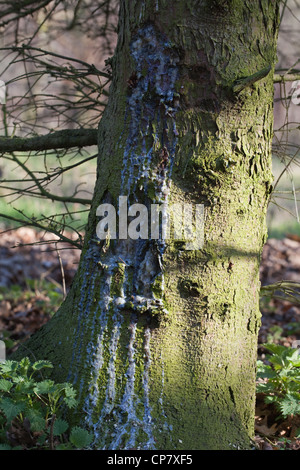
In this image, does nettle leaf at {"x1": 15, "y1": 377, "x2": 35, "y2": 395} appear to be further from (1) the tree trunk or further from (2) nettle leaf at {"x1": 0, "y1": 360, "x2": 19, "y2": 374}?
(1) the tree trunk

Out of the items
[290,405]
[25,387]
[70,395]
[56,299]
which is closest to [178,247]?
[70,395]

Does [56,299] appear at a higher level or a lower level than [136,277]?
lower

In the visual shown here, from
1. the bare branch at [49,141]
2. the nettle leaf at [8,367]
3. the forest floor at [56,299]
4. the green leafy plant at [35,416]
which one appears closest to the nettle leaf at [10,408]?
the green leafy plant at [35,416]

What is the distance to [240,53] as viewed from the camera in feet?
6.07

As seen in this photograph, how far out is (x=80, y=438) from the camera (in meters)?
1.67

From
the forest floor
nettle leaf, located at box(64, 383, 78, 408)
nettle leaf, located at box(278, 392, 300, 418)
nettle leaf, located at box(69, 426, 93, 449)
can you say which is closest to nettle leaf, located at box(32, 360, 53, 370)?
nettle leaf, located at box(64, 383, 78, 408)

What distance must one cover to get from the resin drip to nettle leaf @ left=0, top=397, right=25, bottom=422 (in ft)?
0.87

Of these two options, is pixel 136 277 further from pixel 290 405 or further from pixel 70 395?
pixel 290 405

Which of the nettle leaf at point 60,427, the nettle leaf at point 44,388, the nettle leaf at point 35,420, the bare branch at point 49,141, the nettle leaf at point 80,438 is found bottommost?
the nettle leaf at point 80,438

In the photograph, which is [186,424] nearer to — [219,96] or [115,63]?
[219,96]

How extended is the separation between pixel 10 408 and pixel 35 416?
0.10 metres

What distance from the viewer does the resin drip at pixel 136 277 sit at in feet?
5.91

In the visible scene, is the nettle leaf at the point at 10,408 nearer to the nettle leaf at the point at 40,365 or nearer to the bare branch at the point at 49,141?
the nettle leaf at the point at 40,365

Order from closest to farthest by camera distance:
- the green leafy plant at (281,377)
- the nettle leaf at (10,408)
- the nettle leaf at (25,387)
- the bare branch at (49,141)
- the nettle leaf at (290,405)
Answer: the nettle leaf at (10,408)
the nettle leaf at (25,387)
the nettle leaf at (290,405)
the green leafy plant at (281,377)
the bare branch at (49,141)
